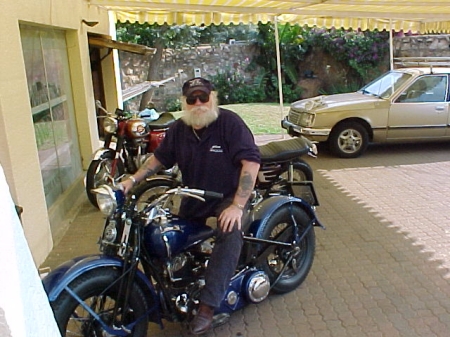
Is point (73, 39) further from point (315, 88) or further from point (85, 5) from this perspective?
point (315, 88)

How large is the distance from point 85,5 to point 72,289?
568 centimetres

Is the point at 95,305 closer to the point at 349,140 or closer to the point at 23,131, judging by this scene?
the point at 23,131

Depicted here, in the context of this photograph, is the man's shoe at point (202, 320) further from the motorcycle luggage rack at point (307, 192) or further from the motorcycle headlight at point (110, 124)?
the motorcycle headlight at point (110, 124)

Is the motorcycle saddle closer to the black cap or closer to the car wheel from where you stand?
the black cap

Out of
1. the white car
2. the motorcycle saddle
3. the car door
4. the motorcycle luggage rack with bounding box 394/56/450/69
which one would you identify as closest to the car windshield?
the white car

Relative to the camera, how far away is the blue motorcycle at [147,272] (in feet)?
8.05

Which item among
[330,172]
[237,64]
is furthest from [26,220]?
[237,64]

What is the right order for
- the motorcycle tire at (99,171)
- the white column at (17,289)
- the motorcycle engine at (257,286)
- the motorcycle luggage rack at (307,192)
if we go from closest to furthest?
the white column at (17,289), the motorcycle engine at (257,286), the motorcycle luggage rack at (307,192), the motorcycle tire at (99,171)

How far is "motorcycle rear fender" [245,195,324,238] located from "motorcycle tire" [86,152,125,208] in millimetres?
2693

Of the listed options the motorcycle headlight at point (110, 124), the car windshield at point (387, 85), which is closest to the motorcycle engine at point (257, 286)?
the motorcycle headlight at point (110, 124)

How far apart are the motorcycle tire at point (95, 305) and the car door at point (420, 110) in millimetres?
6709

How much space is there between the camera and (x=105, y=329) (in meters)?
2.53

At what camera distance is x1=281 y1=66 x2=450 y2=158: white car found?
26.2ft

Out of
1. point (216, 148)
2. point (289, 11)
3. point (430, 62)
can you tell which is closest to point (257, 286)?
point (216, 148)
